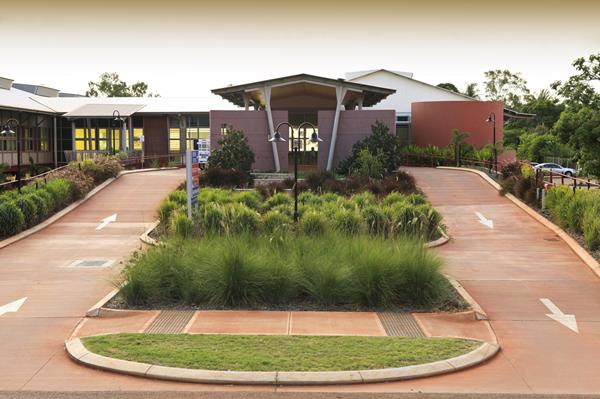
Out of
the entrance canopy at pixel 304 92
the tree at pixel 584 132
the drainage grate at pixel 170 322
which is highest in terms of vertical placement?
the entrance canopy at pixel 304 92

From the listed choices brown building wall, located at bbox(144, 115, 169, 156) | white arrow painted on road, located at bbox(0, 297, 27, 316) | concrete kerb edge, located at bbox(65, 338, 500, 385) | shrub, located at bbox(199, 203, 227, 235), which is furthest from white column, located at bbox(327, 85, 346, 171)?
concrete kerb edge, located at bbox(65, 338, 500, 385)

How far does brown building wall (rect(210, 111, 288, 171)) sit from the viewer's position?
36750 millimetres

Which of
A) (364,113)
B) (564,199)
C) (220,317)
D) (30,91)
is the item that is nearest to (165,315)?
(220,317)

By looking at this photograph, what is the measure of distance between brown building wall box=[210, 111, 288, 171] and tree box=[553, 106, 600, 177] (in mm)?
16449

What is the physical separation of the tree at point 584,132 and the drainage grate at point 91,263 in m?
15.5

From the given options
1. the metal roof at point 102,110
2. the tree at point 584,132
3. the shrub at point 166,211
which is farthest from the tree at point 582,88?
the metal roof at point 102,110

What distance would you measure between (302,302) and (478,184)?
2035 centimetres

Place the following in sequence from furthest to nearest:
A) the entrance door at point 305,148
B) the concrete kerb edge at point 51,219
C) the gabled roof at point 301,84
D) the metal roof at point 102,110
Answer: the metal roof at point 102,110
the entrance door at point 305,148
the gabled roof at point 301,84
the concrete kerb edge at point 51,219

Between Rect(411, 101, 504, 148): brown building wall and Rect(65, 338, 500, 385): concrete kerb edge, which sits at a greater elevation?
Rect(411, 101, 504, 148): brown building wall

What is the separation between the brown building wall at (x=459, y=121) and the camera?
45.8 metres

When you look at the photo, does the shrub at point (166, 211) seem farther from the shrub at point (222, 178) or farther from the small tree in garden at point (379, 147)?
the small tree in garden at point (379, 147)

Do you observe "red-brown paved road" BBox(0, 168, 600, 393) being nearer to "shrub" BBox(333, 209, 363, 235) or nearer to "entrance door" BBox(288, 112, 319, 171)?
"shrub" BBox(333, 209, 363, 235)

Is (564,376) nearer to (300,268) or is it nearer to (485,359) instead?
(485,359)

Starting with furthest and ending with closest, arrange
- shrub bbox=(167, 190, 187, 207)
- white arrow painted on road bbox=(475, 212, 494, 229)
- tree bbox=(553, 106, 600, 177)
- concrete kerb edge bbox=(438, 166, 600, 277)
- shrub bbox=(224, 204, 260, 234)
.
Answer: tree bbox=(553, 106, 600, 177) → shrub bbox=(167, 190, 187, 207) → white arrow painted on road bbox=(475, 212, 494, 229) → shrub bbox=(224, 204, 260, 234) → concrete kerb edge bbox=(438, 166, 600, 277)
